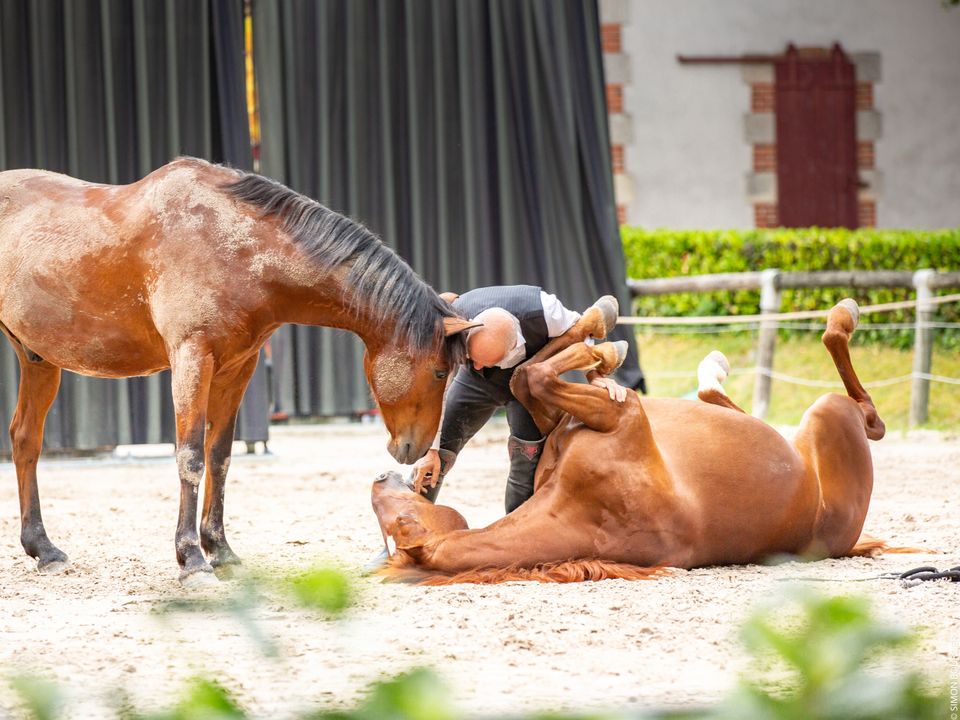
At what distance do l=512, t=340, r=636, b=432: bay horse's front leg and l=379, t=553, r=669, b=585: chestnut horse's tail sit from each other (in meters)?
0.35

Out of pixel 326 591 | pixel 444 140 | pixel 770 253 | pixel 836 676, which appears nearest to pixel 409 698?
pixel 326 591

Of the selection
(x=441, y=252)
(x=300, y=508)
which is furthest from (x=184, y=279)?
(x=441, y=252)

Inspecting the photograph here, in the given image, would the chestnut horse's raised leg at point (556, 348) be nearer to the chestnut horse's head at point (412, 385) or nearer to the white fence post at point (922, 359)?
the chestnut horse's head at point (412, 385)

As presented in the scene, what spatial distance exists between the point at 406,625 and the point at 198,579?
838mm

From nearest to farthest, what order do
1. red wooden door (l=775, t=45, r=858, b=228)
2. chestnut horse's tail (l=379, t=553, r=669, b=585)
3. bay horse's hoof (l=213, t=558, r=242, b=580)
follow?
1. chestnut horse's tail (l=379, t=553, r=669, b=585)
2. bay horse's hoof (l=213, t=558, r=242, b=580)
3. red wooden door (l=775, t=45, r=858, b=228)

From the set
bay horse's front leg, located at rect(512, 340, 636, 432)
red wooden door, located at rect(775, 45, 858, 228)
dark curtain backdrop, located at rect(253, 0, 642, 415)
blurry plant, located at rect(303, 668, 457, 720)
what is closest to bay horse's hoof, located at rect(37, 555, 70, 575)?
bay horse's front leg, located at rect(512, 340, 636, 432)

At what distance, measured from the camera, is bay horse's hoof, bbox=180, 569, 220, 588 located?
3045mm

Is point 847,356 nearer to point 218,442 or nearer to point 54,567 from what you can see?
point 218,442

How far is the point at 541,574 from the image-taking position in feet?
9.44

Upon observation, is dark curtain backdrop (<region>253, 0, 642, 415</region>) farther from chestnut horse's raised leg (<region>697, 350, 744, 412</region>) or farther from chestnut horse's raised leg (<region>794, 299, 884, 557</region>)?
chestnut horse's raised leg (<region>794, 299, 884, 557</region>)

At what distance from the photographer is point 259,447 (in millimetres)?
7398

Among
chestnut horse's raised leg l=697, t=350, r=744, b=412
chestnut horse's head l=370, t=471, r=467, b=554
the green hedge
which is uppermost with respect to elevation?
the green hedge

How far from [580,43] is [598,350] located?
4.71m

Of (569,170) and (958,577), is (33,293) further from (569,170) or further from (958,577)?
(569,170)
